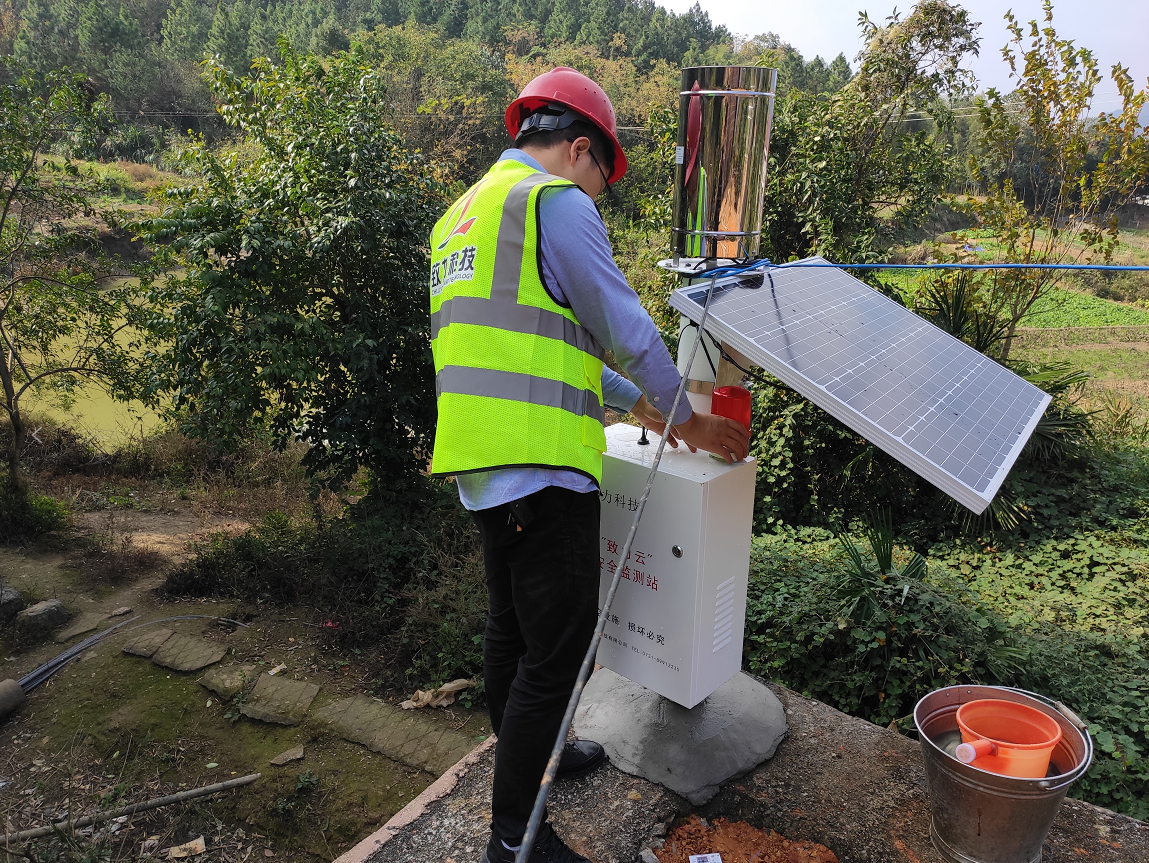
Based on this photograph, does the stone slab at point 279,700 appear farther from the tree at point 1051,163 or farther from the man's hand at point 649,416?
the tree at point 1051,163

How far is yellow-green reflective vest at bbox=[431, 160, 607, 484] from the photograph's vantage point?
66.9 inches

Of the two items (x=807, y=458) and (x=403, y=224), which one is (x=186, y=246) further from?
(x=807, y=458)

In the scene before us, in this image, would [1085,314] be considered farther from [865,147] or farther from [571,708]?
[571,708]

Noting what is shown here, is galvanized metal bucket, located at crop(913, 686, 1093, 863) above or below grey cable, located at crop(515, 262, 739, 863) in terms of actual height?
below

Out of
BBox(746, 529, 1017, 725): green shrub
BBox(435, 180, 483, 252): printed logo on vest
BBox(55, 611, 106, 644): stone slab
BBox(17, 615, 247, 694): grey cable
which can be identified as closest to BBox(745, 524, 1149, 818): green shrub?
BBox(746, 529, 1017, 725): green shrub

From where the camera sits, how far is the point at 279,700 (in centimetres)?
390

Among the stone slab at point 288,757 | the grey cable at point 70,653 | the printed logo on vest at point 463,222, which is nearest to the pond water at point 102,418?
the grey cable at point 70,653

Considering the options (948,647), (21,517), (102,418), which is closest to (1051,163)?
(948,647)

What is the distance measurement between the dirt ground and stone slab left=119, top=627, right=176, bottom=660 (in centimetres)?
5

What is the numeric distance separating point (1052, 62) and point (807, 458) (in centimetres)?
391

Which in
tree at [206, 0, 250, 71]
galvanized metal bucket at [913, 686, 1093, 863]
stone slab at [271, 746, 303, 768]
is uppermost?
tree at [206, 0, 250, 71]

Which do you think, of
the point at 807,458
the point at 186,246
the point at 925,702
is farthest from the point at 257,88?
the point at 925,702

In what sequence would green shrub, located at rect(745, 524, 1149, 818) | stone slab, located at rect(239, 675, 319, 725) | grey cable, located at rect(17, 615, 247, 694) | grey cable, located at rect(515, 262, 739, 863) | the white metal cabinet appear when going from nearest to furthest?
grey cable, located at rect(515, 262, 739, 863)
the white metal cabinet
green shrub, located at rect(745, 524, 1149, 818)
stone slab, located at rect(239, 675, 319, 725)
grey cable, located at rect(17, 615, 247, 694)

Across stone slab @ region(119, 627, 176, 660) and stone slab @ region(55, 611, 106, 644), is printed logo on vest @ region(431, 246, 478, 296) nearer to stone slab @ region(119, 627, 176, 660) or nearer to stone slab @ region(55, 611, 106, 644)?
stone slab @ region(119, 627, 176, 660)
